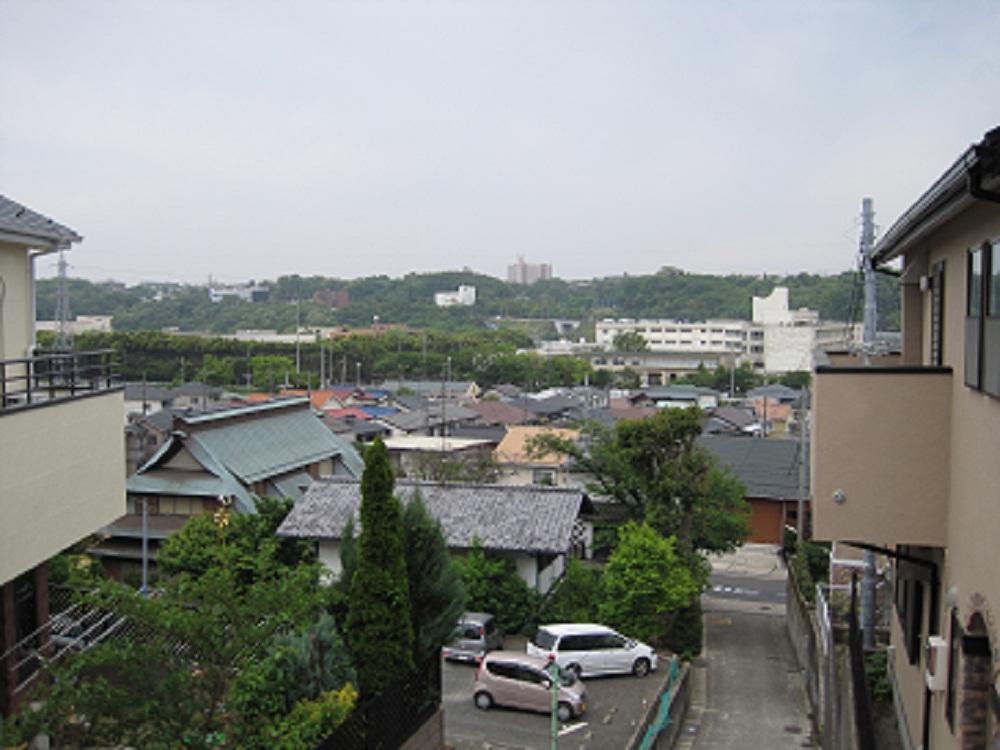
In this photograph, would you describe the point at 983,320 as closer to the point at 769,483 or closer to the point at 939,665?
the point at 939,665

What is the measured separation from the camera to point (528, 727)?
12047mm

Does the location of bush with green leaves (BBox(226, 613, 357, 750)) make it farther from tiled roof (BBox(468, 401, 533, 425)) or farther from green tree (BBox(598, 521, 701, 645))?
tiled roof (BBox(468, 401, 533, 425))

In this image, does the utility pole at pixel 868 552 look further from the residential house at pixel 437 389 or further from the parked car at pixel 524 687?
the residential house at pixel 437 389

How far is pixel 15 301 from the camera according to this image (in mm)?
7527

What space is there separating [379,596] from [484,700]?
468cm

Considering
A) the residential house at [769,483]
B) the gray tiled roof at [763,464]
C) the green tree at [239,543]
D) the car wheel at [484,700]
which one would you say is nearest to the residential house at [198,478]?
the green tree at [239,543]

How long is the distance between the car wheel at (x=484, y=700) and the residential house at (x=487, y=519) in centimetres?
342

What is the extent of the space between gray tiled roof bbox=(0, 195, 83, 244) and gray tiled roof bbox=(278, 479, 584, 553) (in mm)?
8913

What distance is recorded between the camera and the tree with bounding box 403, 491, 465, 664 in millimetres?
9766

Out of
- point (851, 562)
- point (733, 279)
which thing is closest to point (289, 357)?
point (851, 562)

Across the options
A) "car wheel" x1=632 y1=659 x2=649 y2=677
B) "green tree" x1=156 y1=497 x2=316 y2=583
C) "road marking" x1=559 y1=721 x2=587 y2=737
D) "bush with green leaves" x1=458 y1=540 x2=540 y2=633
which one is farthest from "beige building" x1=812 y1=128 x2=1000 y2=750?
"green tree" x1=156 y1=497 x2=316 y2=583

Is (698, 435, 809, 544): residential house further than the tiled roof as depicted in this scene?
No

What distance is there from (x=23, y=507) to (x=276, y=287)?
15642 cm

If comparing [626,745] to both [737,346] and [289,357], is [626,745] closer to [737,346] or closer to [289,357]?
[289,357]
